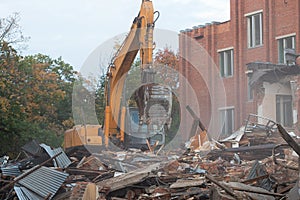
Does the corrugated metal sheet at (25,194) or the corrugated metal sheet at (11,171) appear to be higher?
the corrugated metal sheet at (11,171)

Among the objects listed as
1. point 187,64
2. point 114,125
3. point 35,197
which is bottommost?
point 35,197

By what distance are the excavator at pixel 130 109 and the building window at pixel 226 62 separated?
1658 centimetres

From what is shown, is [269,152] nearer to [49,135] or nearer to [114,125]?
[114,125]

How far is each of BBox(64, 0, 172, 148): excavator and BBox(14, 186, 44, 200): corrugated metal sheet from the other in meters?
6.24

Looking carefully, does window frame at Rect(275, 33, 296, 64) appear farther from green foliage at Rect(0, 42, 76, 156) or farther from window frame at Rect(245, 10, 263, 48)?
green foliage at Rect(0, 42, 76, 156)

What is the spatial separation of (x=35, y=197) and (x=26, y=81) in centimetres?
2481

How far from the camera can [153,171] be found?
1408 cm

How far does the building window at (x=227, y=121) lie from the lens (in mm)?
36525

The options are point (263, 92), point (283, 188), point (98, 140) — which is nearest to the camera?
point (283, 188)

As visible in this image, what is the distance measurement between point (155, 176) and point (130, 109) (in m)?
7.93

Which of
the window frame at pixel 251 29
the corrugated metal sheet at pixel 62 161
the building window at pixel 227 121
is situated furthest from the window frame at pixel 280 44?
the corrugated metal sheet at pixel 62 161

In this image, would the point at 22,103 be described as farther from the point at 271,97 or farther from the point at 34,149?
the point at 34,149

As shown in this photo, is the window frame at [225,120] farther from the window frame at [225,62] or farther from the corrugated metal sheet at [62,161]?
the corrugated metal sheet at [62,161]

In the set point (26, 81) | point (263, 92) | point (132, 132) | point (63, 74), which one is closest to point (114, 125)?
point (132, 132)
